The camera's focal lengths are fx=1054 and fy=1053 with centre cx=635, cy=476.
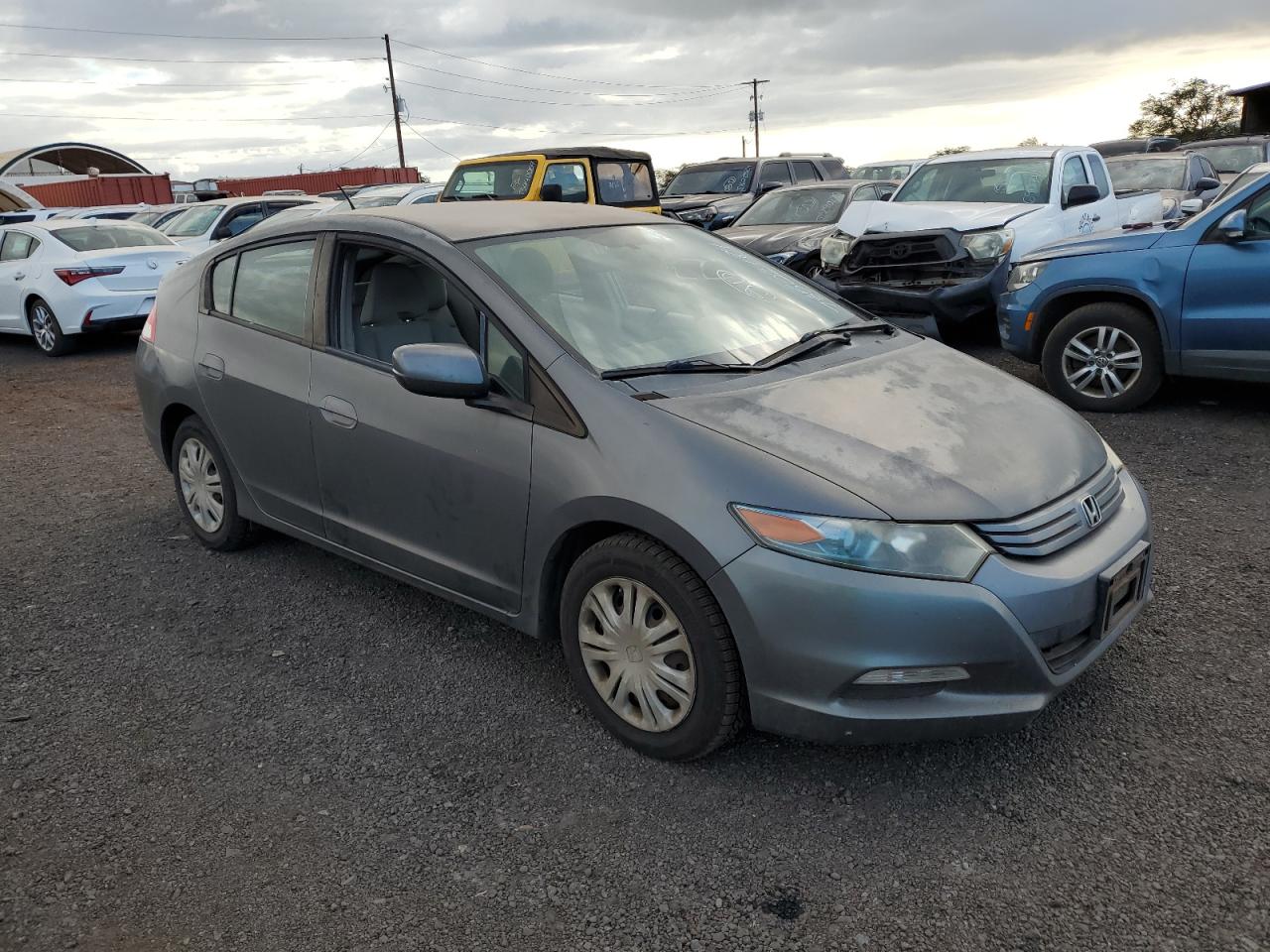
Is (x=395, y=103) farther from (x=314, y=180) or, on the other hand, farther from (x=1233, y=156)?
(x=1233, y=156)

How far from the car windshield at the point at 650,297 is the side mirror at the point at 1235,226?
3.27 meters

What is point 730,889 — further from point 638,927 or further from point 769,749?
point 769,749

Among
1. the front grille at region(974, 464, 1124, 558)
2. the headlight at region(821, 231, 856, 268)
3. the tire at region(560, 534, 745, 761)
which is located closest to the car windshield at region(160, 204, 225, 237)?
the headlight at region(821, 231, 856, 268)

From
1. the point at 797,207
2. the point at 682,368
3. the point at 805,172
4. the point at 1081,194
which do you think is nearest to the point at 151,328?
the point at 682,368

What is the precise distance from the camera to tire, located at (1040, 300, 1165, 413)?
6.59 m

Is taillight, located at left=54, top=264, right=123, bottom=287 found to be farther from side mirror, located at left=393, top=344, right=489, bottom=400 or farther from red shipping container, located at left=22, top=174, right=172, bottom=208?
red shipping container, located at left=22, top=174, right=172, bottom=208

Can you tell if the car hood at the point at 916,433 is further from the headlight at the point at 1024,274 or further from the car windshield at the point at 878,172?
the car windshield at the point at 878,172

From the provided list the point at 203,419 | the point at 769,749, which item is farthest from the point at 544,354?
the point at 203,419

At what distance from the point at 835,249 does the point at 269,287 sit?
248 inches

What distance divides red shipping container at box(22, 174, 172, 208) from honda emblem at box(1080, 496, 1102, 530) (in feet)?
122

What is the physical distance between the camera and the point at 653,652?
118 inches

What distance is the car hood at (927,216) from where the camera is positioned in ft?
29.5

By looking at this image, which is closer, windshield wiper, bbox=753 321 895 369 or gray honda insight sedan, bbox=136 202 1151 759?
gray honda insight sedan, bbox=136 202 1151 759

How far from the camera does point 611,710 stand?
319 cm
